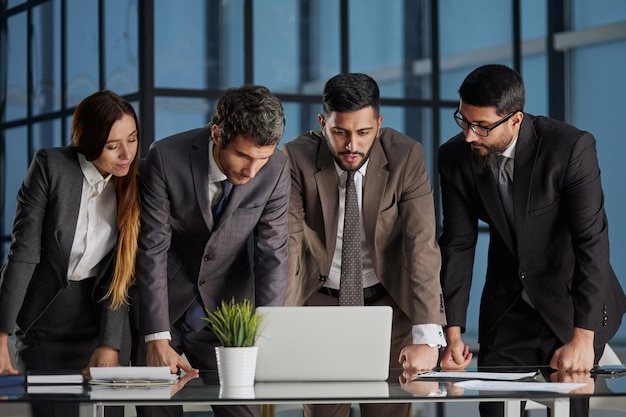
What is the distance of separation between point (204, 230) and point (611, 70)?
637cm

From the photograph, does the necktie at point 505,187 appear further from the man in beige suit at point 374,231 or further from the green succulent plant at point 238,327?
the green succulent plant at point 238,327

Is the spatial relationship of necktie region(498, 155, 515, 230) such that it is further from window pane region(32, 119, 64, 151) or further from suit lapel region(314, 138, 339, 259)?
window pane region(32, 119, 64, 151)

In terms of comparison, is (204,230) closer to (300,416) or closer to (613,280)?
(613,280)

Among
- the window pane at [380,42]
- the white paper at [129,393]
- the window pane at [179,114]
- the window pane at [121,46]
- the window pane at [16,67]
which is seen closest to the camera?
the white paper at [129,393]

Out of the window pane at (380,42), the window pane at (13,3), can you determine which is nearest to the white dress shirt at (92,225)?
the window pane at (380,42)

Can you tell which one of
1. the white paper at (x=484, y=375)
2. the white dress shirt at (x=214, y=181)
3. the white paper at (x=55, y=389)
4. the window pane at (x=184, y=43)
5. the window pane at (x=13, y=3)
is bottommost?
the white paper at (x=484, y=375)

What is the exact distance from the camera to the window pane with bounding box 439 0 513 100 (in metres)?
8.00

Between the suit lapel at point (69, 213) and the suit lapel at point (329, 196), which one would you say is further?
the suit lapel at point (329, 196)

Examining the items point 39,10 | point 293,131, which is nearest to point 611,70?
point 293,131

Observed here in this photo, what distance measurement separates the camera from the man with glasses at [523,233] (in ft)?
11.0

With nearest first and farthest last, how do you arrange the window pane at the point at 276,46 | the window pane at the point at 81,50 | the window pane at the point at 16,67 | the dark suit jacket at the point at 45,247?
the dark suit jacket at the point at 45,247 → the window pane at the point at 276,46 → the window pane at the point at 81,50 → the window pane at the point at 16,67

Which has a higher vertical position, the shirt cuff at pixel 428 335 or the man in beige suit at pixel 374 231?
the man in beige suit at pixel 374 231

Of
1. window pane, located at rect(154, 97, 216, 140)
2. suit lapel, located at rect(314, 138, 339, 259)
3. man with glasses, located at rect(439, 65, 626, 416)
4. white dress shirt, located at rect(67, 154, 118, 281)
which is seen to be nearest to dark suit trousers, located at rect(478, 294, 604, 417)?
man with glasses, located at rect(439, 65, 626, 416)

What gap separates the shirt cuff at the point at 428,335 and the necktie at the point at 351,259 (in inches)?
8.7
